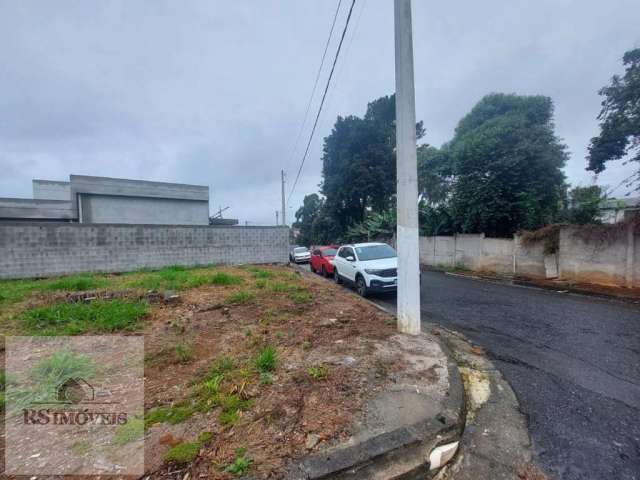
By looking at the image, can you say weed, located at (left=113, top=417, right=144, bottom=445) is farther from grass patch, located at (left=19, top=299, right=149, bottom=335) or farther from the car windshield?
the car windshield

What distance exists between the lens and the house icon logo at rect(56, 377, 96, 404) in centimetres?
258

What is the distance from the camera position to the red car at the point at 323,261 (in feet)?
41.6

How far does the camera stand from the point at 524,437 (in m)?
2.31

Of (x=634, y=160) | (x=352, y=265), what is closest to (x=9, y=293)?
(x=352, y=265)

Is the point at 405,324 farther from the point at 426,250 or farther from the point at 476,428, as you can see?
the point at 426,250

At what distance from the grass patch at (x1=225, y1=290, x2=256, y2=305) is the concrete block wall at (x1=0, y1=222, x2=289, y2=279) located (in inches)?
270

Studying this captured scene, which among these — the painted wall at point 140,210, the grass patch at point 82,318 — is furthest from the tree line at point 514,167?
the grass patch at point 82,318

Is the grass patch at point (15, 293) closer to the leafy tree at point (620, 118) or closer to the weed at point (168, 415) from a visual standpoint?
the weed at point (168, 415)

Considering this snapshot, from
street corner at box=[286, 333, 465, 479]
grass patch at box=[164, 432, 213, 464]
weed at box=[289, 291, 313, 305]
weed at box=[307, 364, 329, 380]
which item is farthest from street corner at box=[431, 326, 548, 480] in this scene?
weed at box=[289, 291, 313, 305]

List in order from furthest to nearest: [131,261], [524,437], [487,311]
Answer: [131,261] → [487,311] → [524,437]

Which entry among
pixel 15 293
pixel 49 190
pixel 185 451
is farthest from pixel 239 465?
pixel 49 190

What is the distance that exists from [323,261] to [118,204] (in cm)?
1153

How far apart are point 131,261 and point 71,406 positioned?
1035 cm

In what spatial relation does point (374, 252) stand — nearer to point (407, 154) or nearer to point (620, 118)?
point (407, 154)
